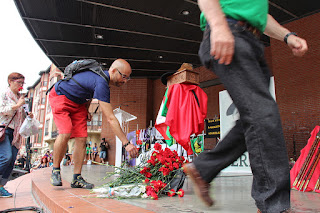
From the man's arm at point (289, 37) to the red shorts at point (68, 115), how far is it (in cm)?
226

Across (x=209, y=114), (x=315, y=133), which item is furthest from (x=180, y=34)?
(x=315, y=133)

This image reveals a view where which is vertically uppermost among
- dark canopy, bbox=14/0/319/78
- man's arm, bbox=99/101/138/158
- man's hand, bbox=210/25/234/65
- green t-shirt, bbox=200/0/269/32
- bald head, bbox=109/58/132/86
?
dark canopy, bbox=14/0/319/78

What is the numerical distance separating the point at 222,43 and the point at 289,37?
0.67 meters

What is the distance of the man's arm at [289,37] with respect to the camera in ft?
4.48

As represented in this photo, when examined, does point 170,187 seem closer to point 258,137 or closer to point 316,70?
point 258,137

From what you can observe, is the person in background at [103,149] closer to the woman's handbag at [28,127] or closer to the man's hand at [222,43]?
the woman's handbag at [28,127]

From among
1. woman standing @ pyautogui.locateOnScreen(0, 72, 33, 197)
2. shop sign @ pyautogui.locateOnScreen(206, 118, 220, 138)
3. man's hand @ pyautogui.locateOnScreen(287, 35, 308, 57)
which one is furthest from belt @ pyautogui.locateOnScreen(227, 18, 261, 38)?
shop sign @ pyautogui.locateOnScreen(206, 118, 220, 138)

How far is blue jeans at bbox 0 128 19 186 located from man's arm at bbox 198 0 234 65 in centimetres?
307

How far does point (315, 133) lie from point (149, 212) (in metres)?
3.22

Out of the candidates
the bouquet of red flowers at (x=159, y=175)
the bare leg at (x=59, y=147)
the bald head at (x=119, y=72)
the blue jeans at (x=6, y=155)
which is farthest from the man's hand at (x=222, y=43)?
the blue jeans at (x=6, y=155)

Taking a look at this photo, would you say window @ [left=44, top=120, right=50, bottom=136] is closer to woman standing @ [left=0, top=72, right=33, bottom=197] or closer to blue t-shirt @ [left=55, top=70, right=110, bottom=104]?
woman standing @ [left=0, top=72, right=33, bottom=197]

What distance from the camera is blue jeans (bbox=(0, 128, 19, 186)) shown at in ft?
9.81

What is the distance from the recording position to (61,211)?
1.74 metres

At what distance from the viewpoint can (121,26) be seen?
25.5 ft
